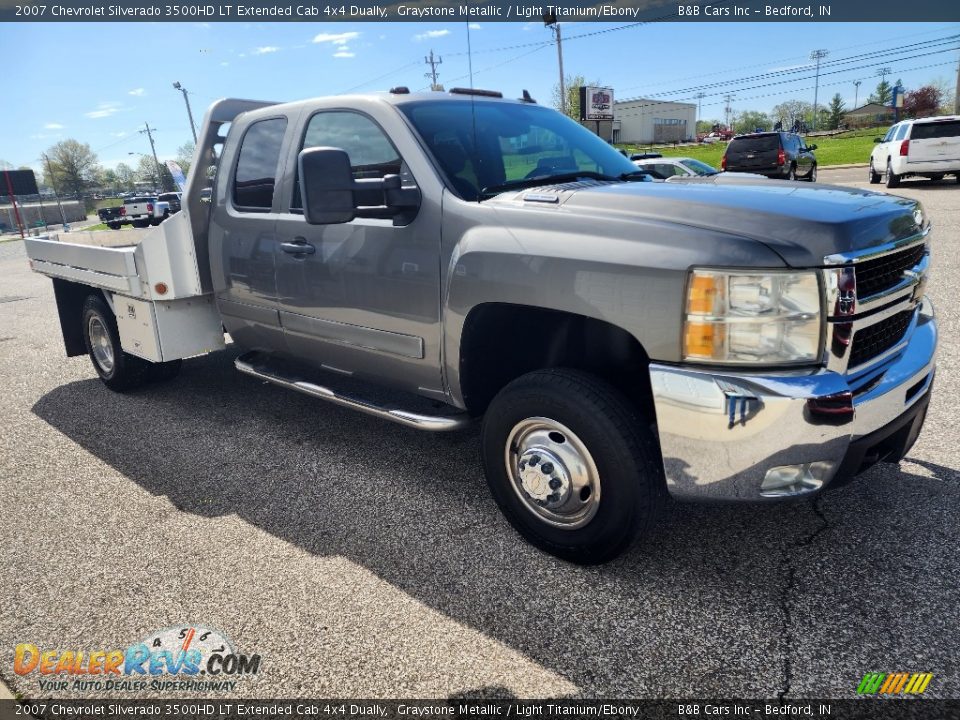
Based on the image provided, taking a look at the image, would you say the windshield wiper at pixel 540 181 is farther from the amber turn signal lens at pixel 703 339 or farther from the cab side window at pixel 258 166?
the cab side window at pixel 258 166

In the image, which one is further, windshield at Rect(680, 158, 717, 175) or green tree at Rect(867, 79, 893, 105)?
green tree at Rect(867, 79, 893, 105)

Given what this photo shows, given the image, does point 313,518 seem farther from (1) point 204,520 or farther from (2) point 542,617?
(2) point 542,617

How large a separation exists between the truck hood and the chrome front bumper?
433 mm

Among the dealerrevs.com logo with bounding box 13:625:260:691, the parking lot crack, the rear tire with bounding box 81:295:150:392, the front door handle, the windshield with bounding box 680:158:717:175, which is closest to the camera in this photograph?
the parking lot crack

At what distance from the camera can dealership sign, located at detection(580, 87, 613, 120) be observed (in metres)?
32.4

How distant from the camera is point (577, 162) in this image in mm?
3752

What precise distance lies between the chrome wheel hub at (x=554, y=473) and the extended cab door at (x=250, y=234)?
195cm

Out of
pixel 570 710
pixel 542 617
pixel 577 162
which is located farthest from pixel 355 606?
pixel 577 162

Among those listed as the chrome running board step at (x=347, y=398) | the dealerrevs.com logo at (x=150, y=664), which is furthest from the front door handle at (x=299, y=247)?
the dealerrevs.com logo at (x=150, y=664)

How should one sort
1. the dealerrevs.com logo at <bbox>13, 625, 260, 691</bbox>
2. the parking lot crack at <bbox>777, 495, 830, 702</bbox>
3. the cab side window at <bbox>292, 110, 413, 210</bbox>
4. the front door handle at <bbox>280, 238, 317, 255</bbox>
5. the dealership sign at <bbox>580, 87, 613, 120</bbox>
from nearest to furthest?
the parking lot crack at <bbox>777, 495, 830, 702</bbox>
the dealerrevs.com logo at <bbox>13, 625, 260, 691</bbox>
the cab side window at <bbox>292, 110, 413, 210</bbox>
the front door handle at <bbox>280, 238, 317, 255</bbox>
the dealership sign at <bbox>580, 87, 613, 120</bbox>

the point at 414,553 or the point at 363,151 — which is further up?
the point at 363,151

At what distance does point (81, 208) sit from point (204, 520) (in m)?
63.7

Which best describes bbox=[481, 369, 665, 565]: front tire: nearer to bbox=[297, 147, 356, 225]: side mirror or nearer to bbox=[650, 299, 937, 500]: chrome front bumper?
bbox=[650, 299, 937, 500]: chrome front bumper

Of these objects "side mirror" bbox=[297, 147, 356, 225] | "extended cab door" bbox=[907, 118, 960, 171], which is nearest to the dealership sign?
"extended cab door" bbox=[907, 118, 960, 171]
